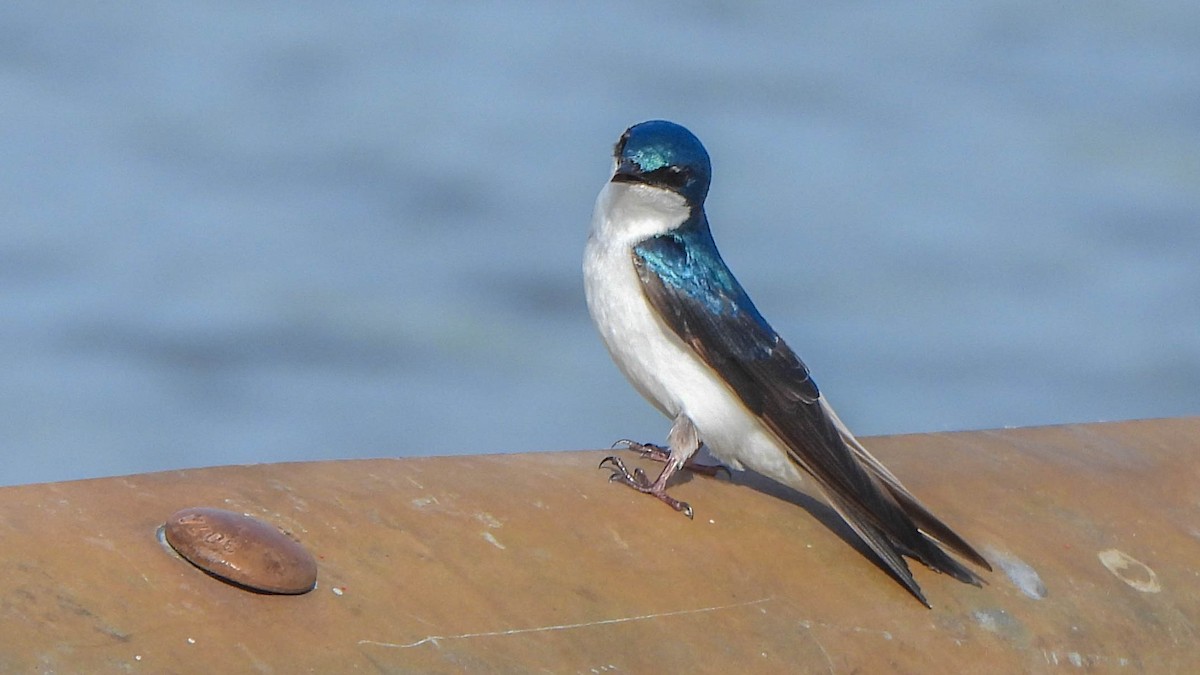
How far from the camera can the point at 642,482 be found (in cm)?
280

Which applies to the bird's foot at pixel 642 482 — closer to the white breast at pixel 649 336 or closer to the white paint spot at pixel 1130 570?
the white breast at pixel 649 336

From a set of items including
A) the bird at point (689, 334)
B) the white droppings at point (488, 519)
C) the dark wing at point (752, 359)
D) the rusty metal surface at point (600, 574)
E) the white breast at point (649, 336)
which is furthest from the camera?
the white breast at point (649, 336)

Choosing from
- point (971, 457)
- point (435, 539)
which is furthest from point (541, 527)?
point (971, 457)

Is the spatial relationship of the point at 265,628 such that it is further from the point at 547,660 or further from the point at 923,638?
the point at 923,638

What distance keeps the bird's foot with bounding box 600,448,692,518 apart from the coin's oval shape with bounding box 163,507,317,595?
2.23 ft

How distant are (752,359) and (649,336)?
8.3 inches

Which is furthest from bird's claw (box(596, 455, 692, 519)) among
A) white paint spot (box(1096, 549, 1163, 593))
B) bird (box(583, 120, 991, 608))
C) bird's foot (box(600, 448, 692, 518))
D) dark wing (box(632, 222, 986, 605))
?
white paint spot (box(1096, 549, 1163, 593))

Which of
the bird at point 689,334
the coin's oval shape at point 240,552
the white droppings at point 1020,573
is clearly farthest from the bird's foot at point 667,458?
the coin's oval shape at point 240,552

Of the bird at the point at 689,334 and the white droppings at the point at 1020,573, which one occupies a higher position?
the bird at the point at 689,334

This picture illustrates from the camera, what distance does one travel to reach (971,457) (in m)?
3.03

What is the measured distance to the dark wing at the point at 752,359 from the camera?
2.86 m

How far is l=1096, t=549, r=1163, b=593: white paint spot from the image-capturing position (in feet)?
9.00

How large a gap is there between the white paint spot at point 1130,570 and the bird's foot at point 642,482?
→ 24.8 inches

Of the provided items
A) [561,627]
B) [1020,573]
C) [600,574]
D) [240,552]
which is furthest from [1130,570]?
[240,552]
